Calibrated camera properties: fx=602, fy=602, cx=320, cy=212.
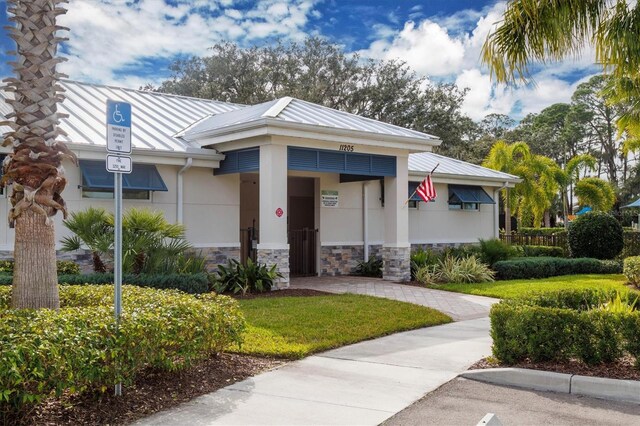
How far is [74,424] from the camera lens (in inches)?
207

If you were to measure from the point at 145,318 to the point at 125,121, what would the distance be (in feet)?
6.61

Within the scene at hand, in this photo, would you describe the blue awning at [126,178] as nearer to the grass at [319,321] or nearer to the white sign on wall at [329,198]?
the grass at [319,321]

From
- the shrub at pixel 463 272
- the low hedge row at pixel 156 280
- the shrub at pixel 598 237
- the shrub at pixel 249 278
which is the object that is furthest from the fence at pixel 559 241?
the low hedge row at pixel 156 280

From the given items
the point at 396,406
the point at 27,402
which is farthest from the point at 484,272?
the point at 27,402

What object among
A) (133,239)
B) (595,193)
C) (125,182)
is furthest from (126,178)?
(595,193)

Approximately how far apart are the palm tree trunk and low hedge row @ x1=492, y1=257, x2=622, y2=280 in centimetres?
1509

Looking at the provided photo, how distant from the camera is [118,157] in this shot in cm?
597

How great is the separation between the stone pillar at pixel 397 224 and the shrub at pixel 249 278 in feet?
14.0

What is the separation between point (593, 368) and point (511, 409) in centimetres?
156

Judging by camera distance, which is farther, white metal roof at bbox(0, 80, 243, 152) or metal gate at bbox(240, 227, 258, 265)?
metal gate at bbox(240, 227, 258, 265)

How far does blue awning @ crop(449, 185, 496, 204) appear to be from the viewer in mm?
22469

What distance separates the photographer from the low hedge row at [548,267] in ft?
62.2

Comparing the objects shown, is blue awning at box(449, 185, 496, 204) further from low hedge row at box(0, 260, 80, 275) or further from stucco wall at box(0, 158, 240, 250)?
low hedge row at box(0, 260, 80, 275)

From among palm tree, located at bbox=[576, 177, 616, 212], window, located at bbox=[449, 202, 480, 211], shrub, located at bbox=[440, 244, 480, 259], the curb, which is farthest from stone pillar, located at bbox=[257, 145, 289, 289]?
palm tree, located at bbox=[576, 177, 616, 212]
